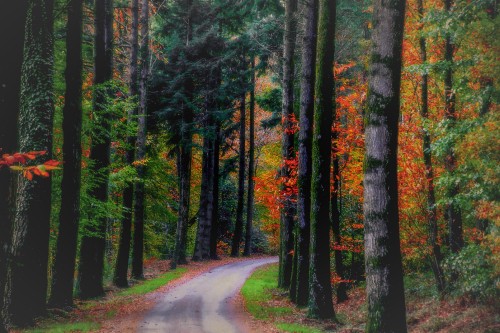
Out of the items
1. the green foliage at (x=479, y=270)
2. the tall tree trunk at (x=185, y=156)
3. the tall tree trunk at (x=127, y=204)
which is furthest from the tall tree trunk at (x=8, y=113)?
the tall tree trunk at (x=185, y=156)

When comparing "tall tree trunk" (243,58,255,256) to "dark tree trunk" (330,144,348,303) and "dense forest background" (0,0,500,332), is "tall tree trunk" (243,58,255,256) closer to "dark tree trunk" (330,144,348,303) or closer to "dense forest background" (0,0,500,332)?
→ "dense forest background" (0,0,500,332)

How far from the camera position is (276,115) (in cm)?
2564

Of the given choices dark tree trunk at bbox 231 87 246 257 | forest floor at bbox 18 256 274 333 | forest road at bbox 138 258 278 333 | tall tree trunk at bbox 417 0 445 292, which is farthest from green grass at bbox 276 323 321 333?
dark tree trunk at bbox 231 87 246 257

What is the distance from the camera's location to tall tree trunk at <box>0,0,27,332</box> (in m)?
7.02

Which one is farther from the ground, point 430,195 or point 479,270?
point 430,195

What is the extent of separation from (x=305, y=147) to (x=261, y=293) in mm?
6906

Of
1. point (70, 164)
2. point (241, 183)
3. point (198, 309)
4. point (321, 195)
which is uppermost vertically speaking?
point (241, 183)

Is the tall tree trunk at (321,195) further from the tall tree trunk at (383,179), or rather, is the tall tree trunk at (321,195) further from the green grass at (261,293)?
the tall tree trunk at (383,179)

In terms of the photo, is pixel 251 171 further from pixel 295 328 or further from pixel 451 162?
pixel 295 328

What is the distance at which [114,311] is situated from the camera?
12.9 m

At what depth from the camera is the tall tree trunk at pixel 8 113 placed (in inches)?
277

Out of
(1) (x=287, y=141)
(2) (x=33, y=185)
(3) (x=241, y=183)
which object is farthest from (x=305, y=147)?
(3) (x=241, y=183)

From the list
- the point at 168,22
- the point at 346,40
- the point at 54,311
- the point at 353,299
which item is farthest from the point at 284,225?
the point at 168,22

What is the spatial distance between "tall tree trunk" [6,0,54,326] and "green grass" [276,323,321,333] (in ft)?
20.1
